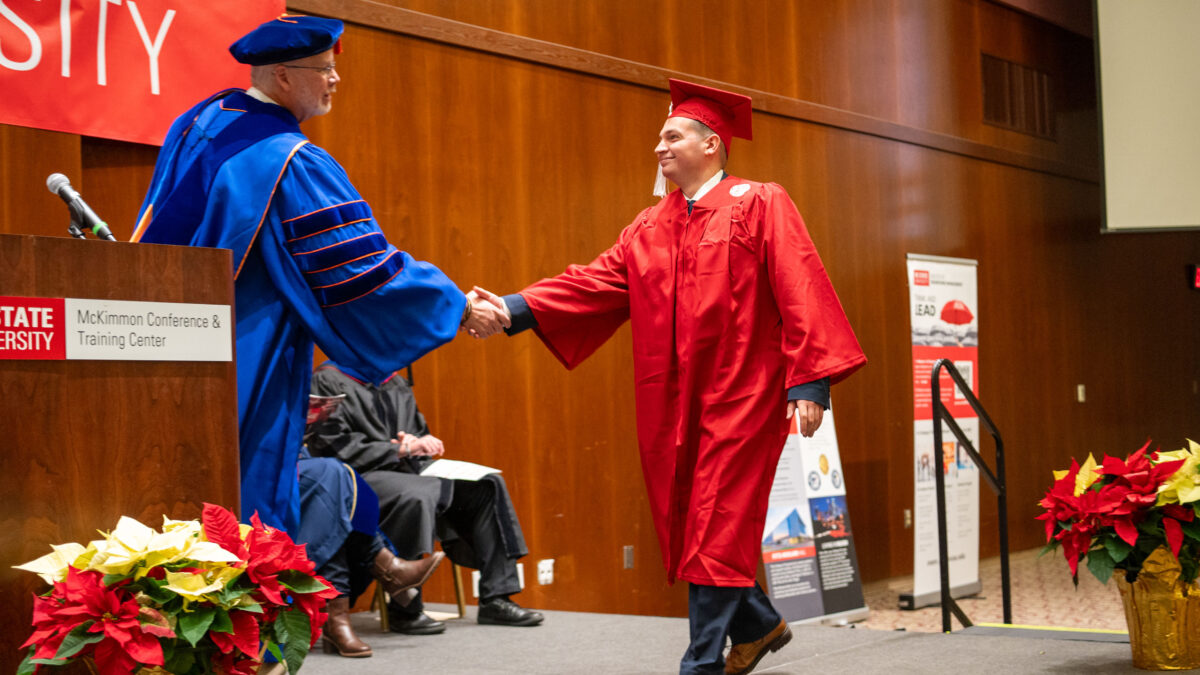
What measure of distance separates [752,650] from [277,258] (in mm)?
1560

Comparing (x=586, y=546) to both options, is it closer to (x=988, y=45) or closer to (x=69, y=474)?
(x=69, y=474)

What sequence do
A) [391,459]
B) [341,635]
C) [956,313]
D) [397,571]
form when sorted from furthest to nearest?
[956,313] → [391,459] → [397,571] → [341,635]

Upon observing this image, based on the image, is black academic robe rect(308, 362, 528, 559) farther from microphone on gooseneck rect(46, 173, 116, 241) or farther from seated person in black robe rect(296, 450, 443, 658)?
microphone on gooseneck rect(46, 173, 116, 241)

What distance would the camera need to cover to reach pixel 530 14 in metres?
5.79

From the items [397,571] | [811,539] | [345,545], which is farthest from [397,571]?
[811,539]

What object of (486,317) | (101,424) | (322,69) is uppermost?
(322,69)

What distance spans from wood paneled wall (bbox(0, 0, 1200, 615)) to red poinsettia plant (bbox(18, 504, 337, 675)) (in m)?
2.55

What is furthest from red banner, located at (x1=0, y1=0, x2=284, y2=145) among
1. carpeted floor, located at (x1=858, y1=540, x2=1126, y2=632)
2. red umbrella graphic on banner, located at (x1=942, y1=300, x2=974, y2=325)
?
red umbrella graphic on banner, located at (x1=942, y1=300, x2=974, y2=325)

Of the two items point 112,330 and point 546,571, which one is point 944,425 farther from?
point 112,330

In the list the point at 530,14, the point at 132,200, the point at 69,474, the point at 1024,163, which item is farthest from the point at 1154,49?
the point at 69,474

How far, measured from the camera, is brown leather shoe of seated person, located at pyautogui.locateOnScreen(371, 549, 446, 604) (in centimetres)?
383

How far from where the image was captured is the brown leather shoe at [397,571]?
3.83 metres

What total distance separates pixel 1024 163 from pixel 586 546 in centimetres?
573

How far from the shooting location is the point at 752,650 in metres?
3.04
